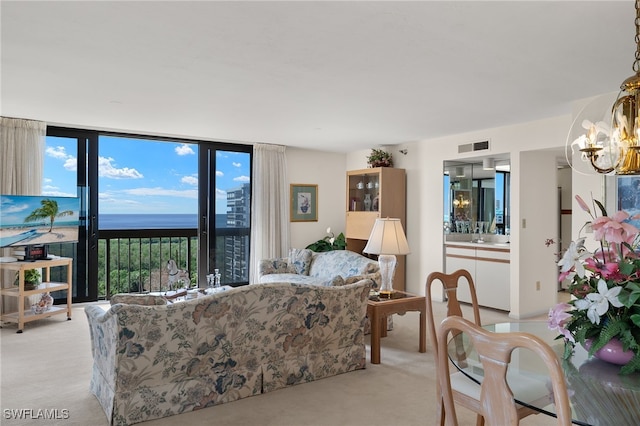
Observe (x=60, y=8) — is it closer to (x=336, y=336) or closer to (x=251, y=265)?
(x=336, y=336)

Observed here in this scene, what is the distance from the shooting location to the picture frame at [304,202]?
24.1 feet

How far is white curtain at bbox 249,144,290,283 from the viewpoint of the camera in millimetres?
6785

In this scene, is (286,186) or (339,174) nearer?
(286,186)

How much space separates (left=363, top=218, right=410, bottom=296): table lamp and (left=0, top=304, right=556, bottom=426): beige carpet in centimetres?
68

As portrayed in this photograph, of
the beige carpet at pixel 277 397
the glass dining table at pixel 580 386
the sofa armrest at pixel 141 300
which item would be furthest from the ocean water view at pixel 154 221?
the glass dining table at pixel 580 386

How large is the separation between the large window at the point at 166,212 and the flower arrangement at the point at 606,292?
5571 mm

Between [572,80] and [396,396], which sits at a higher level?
[572,80]

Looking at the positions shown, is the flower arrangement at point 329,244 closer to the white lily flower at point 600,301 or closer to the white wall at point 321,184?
the white wall at point 321,184

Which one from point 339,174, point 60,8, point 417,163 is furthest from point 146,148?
point 60,8

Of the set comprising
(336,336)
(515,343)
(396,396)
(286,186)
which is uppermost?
(286,186)

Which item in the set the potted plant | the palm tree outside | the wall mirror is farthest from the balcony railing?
the wall mirror

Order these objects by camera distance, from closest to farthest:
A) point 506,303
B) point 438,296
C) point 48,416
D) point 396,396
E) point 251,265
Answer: point 48,416 < point 396,396 < point 506,303 < point 438,296 < point 251,265

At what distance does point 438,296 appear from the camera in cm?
638

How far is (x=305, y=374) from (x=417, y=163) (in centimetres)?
430
